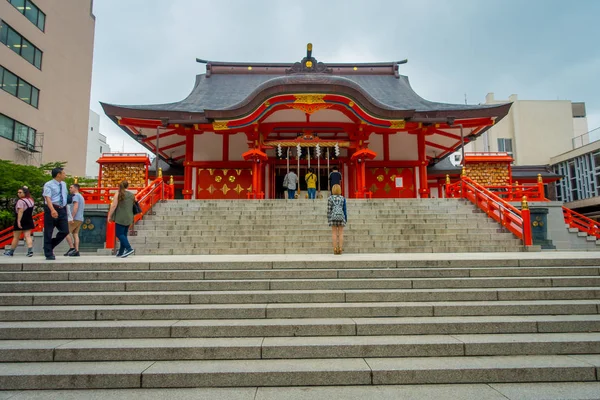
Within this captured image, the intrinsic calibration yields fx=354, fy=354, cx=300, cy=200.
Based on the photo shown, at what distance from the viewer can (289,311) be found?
4.43m

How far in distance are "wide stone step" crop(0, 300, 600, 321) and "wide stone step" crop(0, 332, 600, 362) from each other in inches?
23.1

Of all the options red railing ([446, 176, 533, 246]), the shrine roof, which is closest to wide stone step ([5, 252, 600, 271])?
red railing ([446, 176, 533, 246])

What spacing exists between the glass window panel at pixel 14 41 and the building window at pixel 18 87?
177 cm

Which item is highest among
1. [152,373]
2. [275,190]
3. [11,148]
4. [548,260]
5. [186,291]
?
[11,148]

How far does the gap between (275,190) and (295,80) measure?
5.72 m

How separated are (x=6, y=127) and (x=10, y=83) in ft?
9.06

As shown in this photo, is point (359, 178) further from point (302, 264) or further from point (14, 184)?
point (14, 184)

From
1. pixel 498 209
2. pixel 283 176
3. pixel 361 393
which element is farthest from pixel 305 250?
pixel 283 176

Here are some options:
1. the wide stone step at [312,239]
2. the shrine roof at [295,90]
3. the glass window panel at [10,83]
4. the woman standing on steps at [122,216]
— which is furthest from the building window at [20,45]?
the woman standing on steps at [122,216]

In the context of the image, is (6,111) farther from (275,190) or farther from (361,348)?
(361,348)

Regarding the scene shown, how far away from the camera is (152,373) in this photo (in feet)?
10.8

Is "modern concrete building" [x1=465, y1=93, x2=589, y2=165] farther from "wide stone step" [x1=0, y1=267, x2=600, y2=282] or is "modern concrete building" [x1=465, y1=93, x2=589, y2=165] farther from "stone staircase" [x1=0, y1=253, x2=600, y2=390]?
"wide stone step" [x1=0, y1=267, x2=600, y2=282]

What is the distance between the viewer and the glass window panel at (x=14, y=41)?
824 inches

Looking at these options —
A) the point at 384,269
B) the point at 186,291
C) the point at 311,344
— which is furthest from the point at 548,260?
the point at 186,291
